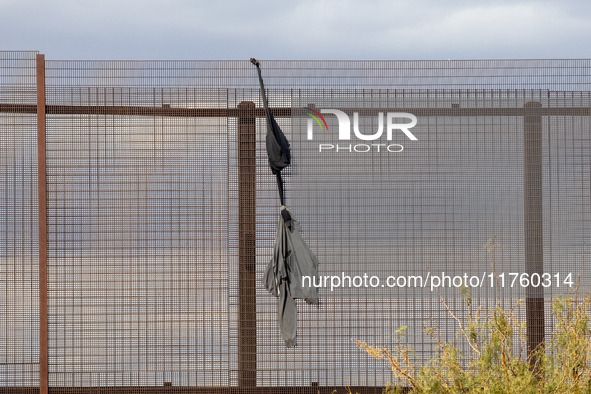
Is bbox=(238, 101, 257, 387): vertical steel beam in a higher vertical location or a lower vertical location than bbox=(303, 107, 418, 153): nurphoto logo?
lower

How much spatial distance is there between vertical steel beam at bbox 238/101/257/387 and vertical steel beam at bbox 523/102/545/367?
2.66 meters

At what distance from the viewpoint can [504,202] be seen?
437 centimetres

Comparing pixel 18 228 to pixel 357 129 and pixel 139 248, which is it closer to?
pixel 139 248

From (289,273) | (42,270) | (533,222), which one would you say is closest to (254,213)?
(289,273)

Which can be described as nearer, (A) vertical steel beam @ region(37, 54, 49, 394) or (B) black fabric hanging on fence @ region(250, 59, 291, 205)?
(B) black fabric hanging on fence @ region(250, 59, 291, 205)

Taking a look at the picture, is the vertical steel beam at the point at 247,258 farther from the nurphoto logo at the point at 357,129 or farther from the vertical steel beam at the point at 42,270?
the vertical steel beam at the point at 42,270

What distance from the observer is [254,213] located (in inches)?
170

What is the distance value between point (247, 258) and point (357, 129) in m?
1.65

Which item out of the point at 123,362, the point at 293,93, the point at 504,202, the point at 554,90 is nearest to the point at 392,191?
the point at 504,202

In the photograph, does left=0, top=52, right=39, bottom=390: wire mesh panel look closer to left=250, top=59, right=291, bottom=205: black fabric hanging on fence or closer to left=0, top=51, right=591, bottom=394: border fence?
left=0, top=51, right=591, bottom=394: border fence

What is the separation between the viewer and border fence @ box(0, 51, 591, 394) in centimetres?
432

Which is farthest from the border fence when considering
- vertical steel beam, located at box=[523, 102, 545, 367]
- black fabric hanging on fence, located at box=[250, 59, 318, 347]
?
black fabric hanging on fence, located at box=[250, 59, 318, 347]

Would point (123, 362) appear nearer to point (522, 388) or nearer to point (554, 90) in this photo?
point (522, 388)

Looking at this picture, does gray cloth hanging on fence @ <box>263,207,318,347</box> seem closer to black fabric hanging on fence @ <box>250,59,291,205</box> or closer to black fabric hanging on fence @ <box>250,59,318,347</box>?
black fabric hanging on fence @ <box>250,59,318,347</box>
